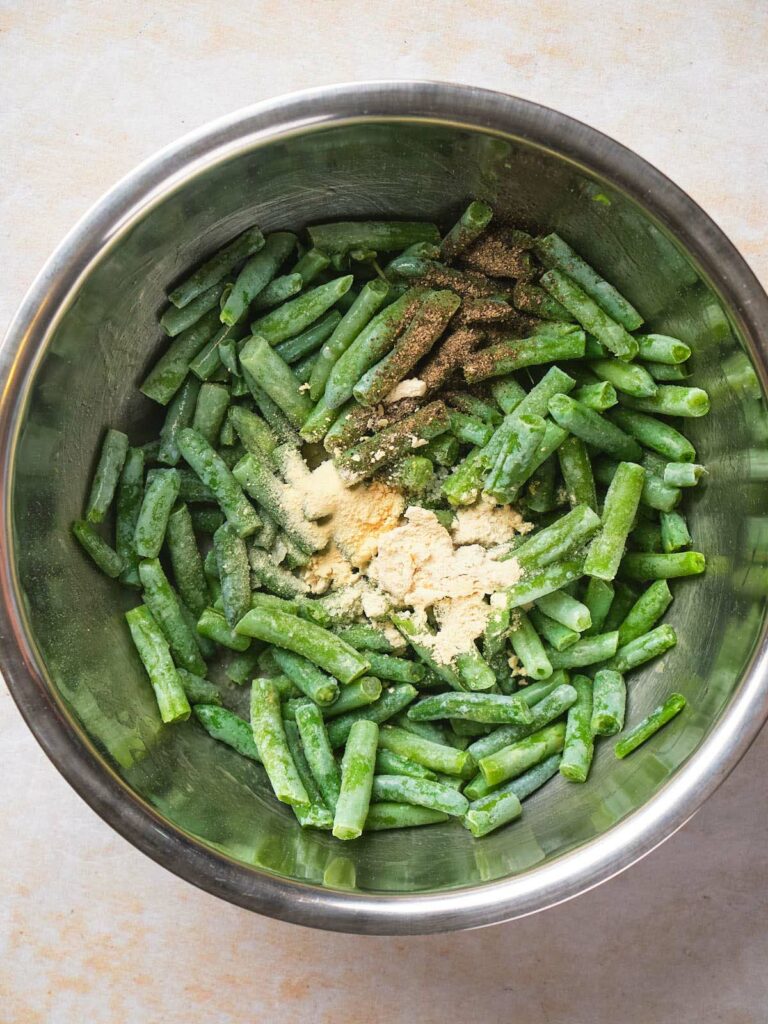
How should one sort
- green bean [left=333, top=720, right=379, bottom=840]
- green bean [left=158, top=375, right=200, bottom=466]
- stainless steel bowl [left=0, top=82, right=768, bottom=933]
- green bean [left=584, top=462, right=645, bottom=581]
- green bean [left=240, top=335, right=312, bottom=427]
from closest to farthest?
1. stainless steel bowl [left=0, top=82, right=768, bottom=933]
2. green bean [left=333, top=720, right=379, bottom=840]
3. green bean [left=584, top=462, right=645, bottom=581]
4. green bean [left=240, top=335, right=312, bottom=427]
5. green bean [left=158, top=375, right=200, bottom=466]

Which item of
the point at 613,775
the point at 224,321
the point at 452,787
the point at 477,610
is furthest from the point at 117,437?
the point at 613,775

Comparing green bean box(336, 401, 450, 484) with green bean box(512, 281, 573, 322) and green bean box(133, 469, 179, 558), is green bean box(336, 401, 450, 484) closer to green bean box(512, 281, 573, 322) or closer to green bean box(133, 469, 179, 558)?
green bean box(512, 281, 573, 322)

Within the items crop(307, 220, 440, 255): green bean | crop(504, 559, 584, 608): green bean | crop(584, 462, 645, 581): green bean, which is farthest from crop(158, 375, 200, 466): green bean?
crop(584, 462, 645, 581): green bean

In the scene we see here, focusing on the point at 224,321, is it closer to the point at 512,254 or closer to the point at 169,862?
the point at 512,254

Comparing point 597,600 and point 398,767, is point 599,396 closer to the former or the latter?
point 597,600

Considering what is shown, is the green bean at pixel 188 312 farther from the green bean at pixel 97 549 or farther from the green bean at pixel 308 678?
the green bean at pixel 308 678

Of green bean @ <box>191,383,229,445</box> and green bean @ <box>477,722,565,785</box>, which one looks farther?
green bean @ <box>191,383,229,445</box>

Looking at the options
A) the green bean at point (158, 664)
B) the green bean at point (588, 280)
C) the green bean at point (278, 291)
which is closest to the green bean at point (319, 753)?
the green bean at point (158, 664)
